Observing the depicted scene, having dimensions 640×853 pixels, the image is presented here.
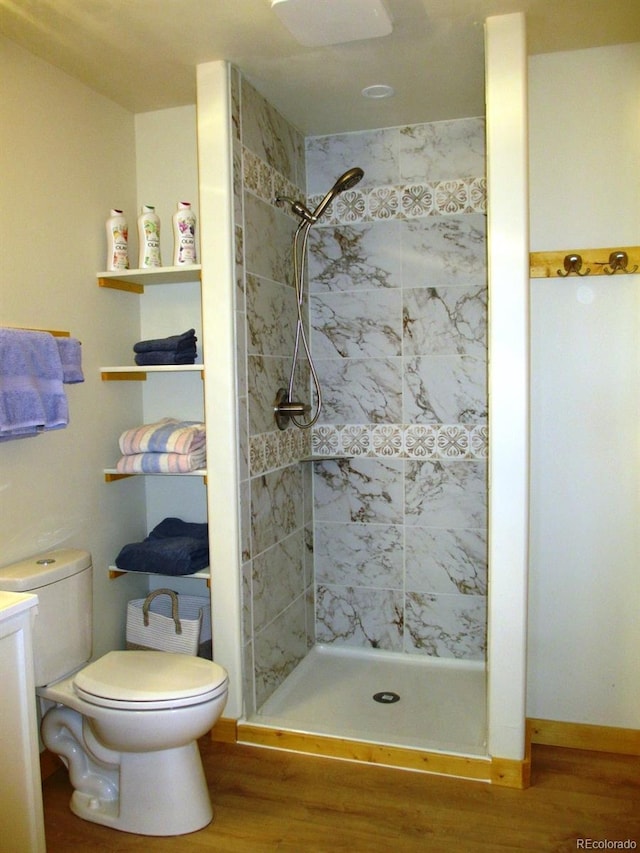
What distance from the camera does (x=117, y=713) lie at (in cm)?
202

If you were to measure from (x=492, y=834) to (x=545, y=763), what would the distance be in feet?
1.60

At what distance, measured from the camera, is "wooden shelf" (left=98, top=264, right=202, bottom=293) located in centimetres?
262

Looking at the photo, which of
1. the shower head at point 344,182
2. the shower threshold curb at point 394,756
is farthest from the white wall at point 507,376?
the shower head at point 344,182

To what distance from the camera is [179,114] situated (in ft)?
9.51

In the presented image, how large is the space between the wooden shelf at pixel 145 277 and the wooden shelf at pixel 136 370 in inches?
13.3

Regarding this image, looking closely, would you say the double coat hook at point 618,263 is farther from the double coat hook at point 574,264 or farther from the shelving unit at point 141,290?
the shelving unit at point 141,290

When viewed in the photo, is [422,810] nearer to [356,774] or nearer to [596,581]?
[356,774]

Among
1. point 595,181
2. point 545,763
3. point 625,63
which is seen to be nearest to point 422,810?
point 545,763

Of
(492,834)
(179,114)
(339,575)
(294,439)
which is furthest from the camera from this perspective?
(339,575)

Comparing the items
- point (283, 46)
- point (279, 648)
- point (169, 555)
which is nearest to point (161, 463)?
point (169, 555)

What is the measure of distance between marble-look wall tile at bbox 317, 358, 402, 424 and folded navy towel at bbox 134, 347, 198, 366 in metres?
0.81

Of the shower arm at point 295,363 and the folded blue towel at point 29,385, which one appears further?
the shower arm at point 295,363

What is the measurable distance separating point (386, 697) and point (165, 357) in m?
1.67

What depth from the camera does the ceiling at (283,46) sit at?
211 centimetres
